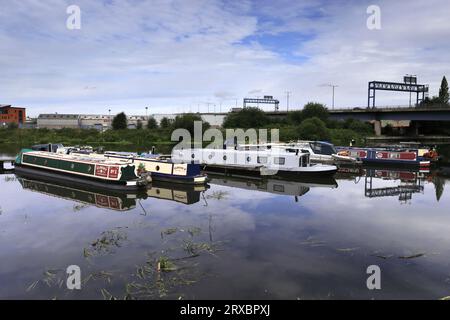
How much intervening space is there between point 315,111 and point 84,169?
217ft

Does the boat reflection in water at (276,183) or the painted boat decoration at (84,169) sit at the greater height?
the painted boat decoration at (84,169)

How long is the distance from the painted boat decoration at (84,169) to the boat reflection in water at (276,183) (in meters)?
8.16

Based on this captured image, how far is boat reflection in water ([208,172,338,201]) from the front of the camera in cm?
2740

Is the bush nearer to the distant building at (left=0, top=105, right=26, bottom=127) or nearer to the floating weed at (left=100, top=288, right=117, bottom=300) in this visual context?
the floating weed at (left=100, top=288, right=117, bottom=300)

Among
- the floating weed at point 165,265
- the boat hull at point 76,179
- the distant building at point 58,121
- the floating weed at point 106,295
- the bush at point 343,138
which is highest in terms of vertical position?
the distant building at point 58,121

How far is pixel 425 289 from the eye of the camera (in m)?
11.3

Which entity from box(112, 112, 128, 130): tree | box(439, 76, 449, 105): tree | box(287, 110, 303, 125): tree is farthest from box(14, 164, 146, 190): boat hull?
box(439, 76, 449, 105): tree

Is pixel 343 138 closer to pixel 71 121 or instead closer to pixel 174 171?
pixel 174 171

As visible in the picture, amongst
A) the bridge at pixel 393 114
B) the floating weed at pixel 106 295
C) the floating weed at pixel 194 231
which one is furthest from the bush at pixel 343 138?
the floating weed at pixel 106 295

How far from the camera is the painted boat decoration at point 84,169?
2603 centimetres

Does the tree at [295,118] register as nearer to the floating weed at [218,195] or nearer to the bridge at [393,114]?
the bridge at [393,114]

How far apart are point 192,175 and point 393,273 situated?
61.5 feet
